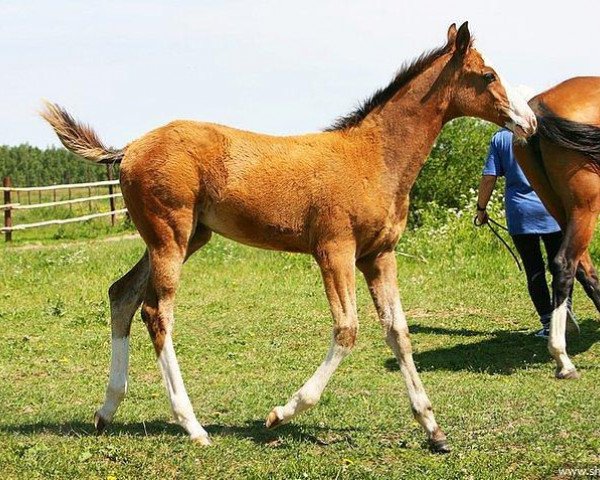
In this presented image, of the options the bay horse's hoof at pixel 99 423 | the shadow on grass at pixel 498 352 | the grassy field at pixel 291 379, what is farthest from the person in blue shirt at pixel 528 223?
the bay horse's hoof at pixel 99 423

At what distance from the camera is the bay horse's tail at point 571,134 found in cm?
771

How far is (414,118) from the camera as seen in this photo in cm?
591

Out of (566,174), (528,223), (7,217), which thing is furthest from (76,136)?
(7,217)

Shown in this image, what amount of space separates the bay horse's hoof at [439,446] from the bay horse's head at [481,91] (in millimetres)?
2070

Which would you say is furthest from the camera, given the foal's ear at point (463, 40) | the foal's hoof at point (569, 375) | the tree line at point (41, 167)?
the tree line at point (41, 167)

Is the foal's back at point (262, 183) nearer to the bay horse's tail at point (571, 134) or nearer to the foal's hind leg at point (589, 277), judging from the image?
the bay horse's tail at point (571, 134)

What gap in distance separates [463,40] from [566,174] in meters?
2.43

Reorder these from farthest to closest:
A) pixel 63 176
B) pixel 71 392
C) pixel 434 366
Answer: pixel 63 176
pixel 434 366
pixel 71 392

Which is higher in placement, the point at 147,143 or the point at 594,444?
the point at 147,143

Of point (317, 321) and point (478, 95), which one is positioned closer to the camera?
point (478, 95)

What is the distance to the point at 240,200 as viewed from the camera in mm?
5707

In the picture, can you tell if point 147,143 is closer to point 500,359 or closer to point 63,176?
point 500,359

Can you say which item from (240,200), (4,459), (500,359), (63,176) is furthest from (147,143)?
(63,176)

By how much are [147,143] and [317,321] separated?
5.04 metres
